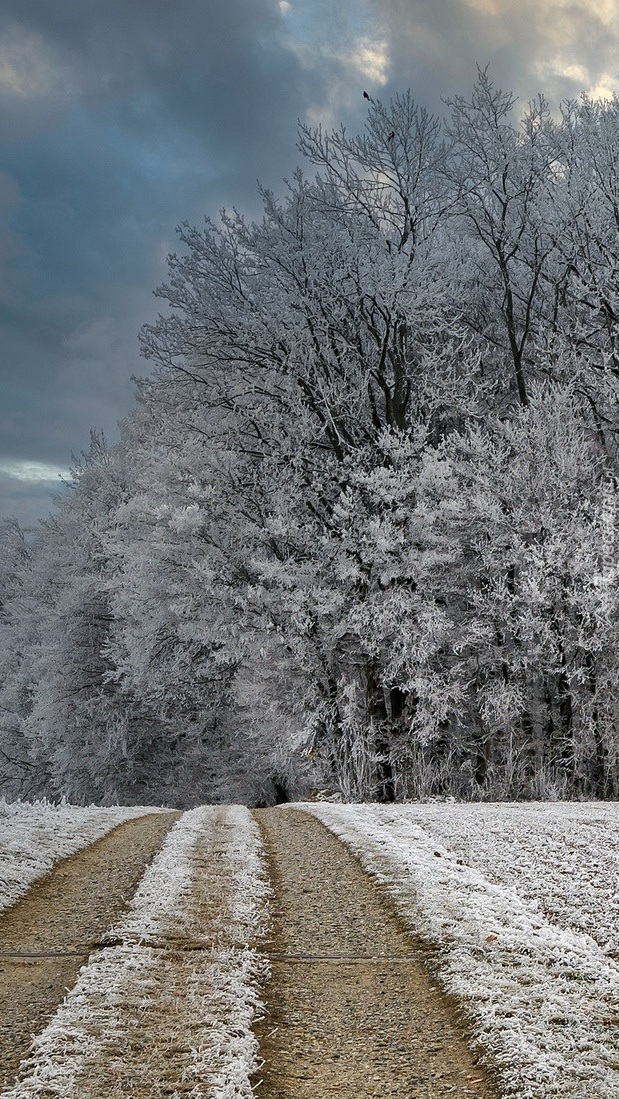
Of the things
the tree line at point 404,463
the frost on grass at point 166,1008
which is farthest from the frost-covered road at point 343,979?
the tree line at point 404,463

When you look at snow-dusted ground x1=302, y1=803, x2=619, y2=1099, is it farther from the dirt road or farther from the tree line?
the tree line

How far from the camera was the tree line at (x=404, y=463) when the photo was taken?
1579 centimetres

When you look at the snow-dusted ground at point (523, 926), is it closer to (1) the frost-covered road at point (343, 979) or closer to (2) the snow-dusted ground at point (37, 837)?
(1) the frost-covered road at point (343, 979)

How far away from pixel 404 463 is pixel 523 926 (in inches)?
483

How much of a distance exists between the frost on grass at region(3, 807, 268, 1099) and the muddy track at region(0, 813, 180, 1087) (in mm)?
117

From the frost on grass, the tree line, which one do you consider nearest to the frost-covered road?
the frost on grass

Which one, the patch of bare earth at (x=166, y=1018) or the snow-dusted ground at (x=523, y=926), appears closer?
the patch of bare earth at (x=166, y=1018)

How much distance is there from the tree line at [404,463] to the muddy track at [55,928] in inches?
350

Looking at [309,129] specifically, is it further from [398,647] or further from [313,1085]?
[313,1085]

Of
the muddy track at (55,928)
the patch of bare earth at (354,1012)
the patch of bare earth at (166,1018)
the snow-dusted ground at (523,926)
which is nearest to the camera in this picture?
the patch of bare earth at (166,1018)

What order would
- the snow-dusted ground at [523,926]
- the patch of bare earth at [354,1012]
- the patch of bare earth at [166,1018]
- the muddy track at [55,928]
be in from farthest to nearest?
the muddy track at [55,928], the snow-dusted ground at [523,926], the patch of bare earth at [354,1012], the patch of bare earth at [166,1018]

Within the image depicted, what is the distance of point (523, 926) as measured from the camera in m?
4.84

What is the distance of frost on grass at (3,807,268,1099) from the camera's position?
3.05m

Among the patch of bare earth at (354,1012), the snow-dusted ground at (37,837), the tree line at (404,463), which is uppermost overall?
the tree line at (404,463)
